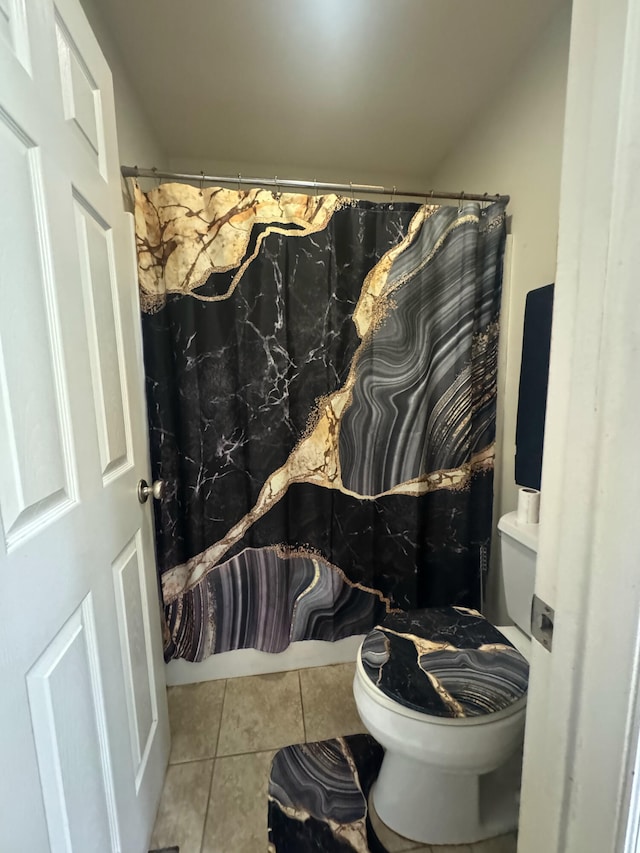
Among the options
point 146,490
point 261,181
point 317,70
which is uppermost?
point 317,70

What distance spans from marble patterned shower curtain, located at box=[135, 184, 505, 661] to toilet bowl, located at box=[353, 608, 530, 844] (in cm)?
45

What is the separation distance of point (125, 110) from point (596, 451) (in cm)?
173

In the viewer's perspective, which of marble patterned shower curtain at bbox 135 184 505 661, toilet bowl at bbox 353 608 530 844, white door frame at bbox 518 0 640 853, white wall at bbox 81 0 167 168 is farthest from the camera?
marble patterned shower curtain at bbox 135 184 505 661

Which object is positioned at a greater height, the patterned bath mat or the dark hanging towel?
the dark hanging towel

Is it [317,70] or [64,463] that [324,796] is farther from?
[317,70]

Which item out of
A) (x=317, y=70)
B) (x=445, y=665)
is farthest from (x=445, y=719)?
(x=317, y=70)

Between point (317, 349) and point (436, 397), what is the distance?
0.50 meters

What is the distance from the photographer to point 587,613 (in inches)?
14.2

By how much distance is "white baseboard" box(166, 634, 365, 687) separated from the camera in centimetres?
147

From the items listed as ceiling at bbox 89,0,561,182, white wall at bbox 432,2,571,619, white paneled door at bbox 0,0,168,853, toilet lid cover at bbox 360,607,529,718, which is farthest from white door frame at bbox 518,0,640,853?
ceiling at bbox 89,0,561,182

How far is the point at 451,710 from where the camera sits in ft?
2.69

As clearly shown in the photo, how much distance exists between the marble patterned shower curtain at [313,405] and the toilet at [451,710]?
41 cm

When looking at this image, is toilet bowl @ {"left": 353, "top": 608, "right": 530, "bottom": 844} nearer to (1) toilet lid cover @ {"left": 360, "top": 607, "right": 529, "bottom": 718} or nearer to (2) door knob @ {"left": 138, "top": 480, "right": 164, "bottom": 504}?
(1) toilet lid cover @ {"left": 360, "top": 607, "right": 529, "bottom": 718}

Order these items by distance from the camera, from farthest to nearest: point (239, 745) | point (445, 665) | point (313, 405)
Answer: point (313, 405)
point (239, 745)
point (445, 665)
